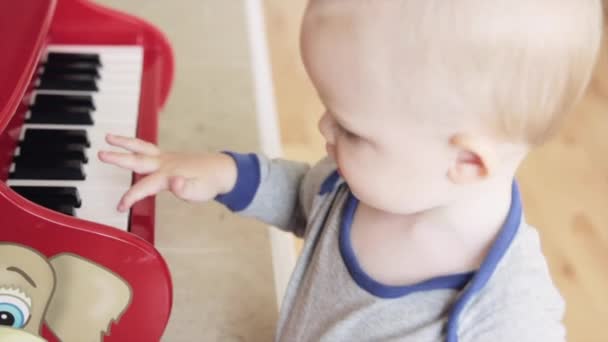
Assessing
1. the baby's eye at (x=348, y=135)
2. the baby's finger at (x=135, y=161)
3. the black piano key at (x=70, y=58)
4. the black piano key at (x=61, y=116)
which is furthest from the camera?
the black piano key at (x=70, y=58)

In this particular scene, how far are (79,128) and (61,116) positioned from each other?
2 centimetres

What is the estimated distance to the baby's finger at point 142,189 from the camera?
0.73 meters

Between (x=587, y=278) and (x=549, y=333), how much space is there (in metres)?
0.95

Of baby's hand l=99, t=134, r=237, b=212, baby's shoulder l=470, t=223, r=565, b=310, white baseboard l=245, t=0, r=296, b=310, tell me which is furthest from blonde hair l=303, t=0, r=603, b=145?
white baseboard l=245, t=0, r=296, b=310

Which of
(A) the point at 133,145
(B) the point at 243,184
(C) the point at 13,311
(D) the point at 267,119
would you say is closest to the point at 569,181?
(D) the point at 267,119

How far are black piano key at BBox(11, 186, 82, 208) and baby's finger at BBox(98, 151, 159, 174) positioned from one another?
0.07 m

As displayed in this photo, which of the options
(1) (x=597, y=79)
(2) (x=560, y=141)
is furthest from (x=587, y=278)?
(1) (x=597, y=79)

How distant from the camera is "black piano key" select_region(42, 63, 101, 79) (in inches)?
35.8

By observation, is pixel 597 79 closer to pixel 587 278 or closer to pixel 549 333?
pixel 587 278

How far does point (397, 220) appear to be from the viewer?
2.34ft

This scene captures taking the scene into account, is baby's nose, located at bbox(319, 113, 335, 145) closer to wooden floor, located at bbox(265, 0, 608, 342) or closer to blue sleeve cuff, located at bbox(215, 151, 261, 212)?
blue sleeve cuff, located at bbox(215, 151, 261, 212)

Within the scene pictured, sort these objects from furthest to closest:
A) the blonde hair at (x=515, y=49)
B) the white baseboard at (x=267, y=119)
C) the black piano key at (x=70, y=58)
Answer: the white baseboard at (x=267, y=119)
the black piano key at (x=70, y=58)
the blonde hair at (x=515, y=49)

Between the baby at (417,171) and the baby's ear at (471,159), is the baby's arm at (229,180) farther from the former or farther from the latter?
the baby's ear at (471,159)

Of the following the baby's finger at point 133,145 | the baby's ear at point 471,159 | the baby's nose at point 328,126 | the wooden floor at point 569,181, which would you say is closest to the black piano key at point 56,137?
the baby's finger at point 133,145
